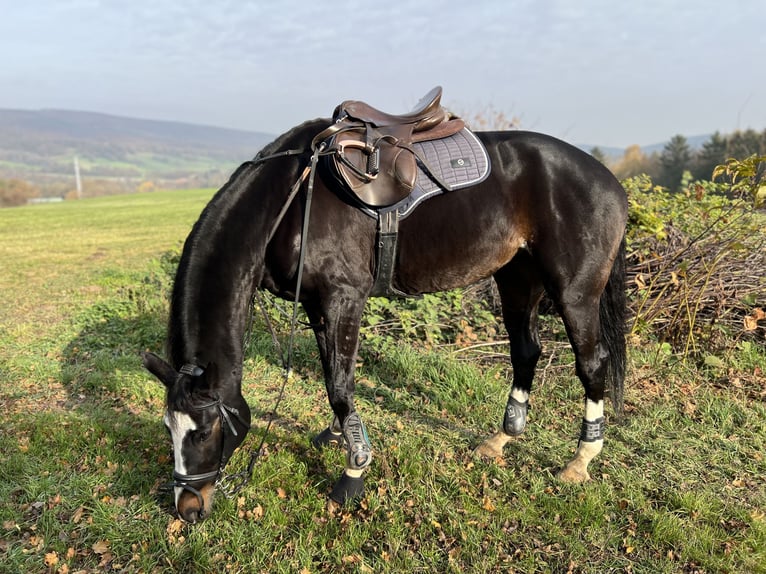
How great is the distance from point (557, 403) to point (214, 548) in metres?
2.79

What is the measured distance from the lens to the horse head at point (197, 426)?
2.38 meters

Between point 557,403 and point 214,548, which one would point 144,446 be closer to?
point 214,548

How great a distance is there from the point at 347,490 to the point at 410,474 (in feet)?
1.44

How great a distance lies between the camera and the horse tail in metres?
3.38

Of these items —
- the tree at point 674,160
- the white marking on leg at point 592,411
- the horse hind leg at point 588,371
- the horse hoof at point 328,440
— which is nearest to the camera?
the horse hind leg at point 588,371

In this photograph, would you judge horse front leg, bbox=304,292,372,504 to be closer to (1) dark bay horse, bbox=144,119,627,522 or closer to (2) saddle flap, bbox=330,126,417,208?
(1) dark bay horse, bbox=144,119,627,522

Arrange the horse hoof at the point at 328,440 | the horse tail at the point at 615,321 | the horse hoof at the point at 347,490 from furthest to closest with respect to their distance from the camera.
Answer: the horse hoof at the point at 328,440, the horse tail at the point at 615,321, the horse hoof at the point at 347,490

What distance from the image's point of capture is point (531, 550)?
254cm

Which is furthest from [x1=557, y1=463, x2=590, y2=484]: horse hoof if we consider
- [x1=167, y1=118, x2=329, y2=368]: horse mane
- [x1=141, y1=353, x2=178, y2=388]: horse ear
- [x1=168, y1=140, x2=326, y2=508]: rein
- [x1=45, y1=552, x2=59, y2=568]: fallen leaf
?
[x1=45, y1=552, x2=59, y2=568]: fallen leaf

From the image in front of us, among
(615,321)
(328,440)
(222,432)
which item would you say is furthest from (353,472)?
(615,321)

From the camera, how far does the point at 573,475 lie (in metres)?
3.12

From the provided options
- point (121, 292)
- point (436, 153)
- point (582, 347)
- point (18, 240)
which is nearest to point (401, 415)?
point (582, 347)

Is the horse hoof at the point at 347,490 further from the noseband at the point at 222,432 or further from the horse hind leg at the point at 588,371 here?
the horse hind leg at the point at 588,371

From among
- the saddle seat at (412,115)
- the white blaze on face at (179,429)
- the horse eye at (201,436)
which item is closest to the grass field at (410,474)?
the white blaze on face at (179,429)
